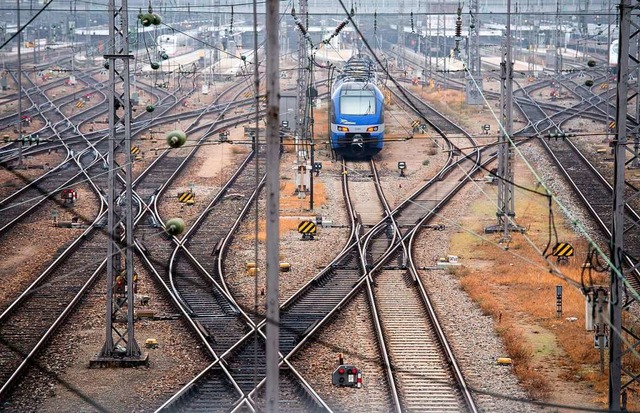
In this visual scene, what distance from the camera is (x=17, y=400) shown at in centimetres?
1492

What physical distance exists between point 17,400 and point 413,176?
21761 mm

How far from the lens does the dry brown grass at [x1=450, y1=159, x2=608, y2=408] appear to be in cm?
1664

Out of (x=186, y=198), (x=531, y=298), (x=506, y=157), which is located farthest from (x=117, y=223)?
(x=186, y=198)

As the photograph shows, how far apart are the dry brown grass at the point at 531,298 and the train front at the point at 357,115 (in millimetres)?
7396

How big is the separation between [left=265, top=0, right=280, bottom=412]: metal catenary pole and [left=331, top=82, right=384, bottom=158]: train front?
2614 cm

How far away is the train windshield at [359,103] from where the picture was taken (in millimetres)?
36094

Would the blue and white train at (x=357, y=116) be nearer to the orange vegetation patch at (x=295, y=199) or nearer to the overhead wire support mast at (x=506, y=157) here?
the orange vegetation patch at (x=295, y=199)

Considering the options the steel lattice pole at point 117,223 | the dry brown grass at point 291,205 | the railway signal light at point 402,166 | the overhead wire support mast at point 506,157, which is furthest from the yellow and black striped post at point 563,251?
the railway signal light at point 402,166

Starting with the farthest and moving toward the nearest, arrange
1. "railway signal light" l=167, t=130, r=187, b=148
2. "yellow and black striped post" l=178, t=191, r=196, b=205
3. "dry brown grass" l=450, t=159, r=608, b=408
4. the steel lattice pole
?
"yellow and black striped post" l=178, t=191, r=196, b=205, "dry brown grass" l=450, t=159, r=608, b=408, the steel lattice pole, "railway signal light" l=167, t=130, r=187, b=148

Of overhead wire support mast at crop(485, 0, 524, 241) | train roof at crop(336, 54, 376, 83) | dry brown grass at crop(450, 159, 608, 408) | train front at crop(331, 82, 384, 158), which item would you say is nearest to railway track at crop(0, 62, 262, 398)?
dry brown grass at crop(450, 159, 608, 408)

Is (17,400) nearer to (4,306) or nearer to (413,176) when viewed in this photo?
(4,306)

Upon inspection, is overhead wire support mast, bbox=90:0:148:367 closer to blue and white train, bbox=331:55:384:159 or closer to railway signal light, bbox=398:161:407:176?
railway signal light, bbox=398:161:407:176

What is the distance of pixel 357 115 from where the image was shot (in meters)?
36.0

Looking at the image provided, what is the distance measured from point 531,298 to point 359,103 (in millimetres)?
16313
